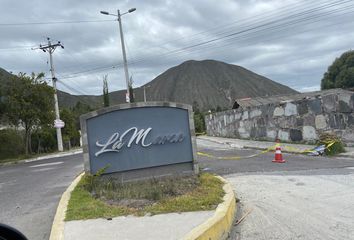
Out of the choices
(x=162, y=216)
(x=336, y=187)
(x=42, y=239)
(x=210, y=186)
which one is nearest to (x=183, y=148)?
(x=210, y=186)

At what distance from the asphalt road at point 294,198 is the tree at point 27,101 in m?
20.3

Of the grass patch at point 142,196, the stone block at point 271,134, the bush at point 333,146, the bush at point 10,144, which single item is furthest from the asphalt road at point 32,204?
the bush at point 10,144

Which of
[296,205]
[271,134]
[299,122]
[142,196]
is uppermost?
[299,122]

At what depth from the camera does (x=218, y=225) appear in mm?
6211

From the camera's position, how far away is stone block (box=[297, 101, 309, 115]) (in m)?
19.3

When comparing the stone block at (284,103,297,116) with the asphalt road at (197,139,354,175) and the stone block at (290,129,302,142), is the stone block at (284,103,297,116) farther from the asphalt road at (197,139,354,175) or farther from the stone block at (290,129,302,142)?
the asphalt road at (197,139,354,175)

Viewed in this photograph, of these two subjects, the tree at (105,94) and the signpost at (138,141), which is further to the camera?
the tree at (105,94)

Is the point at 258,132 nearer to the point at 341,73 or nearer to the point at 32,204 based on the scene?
the point at 32,204

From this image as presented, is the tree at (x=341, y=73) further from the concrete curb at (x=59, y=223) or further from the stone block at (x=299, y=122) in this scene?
the concrete curb at (x=59, y=223)

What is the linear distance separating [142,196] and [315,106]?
39.7ft

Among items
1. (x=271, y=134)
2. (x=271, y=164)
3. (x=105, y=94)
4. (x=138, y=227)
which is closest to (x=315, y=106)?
(x=271, y=134)

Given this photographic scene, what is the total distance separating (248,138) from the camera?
27.1 meters

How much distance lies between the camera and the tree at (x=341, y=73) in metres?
69.6

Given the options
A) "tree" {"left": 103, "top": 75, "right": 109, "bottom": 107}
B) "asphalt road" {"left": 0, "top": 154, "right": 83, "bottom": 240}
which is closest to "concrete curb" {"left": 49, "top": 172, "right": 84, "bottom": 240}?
"asphalt road" {"left": 0, "top": 154, "right": 83, "bottom": 240}
